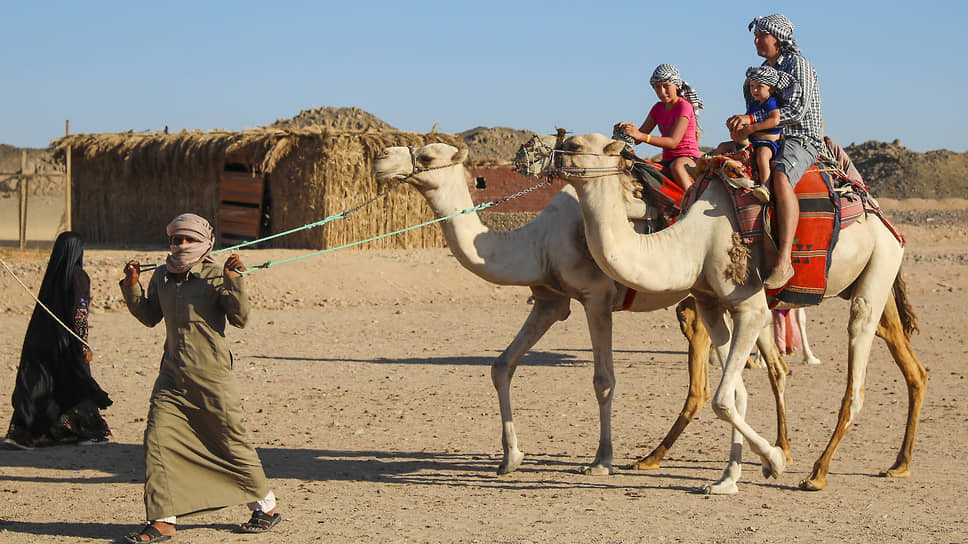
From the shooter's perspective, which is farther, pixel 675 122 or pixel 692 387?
pixel 692 387

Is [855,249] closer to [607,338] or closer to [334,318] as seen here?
[607,338]

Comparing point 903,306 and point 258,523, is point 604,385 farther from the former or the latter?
point 258,523

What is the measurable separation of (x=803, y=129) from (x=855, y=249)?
34.9 inches

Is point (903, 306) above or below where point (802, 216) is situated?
below

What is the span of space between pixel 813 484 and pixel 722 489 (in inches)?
24.2

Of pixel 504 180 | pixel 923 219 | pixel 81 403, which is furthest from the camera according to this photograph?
pixel 923 219

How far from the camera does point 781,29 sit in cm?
748

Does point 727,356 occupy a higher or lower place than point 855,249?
lower

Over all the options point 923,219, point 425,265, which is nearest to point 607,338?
point 425,265

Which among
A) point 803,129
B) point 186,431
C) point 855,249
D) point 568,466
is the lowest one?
point 568,466

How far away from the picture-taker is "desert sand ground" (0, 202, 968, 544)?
638cm

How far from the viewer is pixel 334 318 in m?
17.4

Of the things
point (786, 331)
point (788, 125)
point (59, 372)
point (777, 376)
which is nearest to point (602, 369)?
point (777, 376)

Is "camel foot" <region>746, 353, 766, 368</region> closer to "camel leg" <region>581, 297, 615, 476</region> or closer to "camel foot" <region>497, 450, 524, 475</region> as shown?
"camel leg" <region>581, 297, 615, 476</region>
